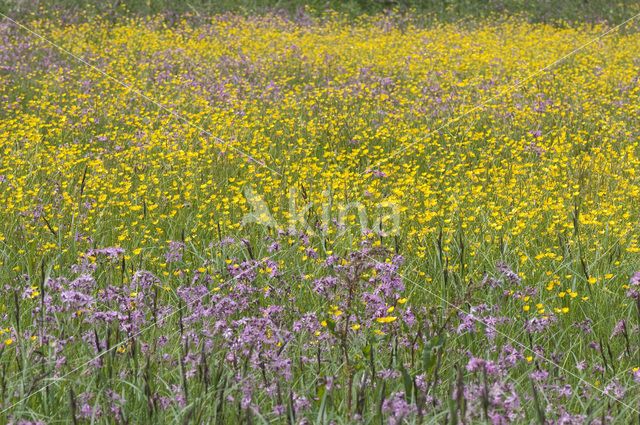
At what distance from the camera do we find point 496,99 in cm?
747

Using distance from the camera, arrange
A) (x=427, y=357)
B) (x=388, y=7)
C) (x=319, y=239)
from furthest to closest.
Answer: (x=388, y=7) → (x=319, y=239) → (x=427, y=357)

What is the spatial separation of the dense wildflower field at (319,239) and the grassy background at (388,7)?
4523 mm

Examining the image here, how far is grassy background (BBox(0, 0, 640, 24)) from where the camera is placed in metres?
15.0

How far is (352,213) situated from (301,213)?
0.44 metres

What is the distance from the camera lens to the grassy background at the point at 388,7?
15.0 meters

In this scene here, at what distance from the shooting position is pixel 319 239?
3.99m

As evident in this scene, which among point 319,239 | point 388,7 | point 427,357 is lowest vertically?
point 319,239

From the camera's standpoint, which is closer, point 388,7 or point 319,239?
point 319,239

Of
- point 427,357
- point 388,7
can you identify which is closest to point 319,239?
point 427,357

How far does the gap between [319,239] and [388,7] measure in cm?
1469

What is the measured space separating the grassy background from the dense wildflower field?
178 inches

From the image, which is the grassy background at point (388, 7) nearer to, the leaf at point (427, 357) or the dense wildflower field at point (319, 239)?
the dense wildflower field at point (319, 239)

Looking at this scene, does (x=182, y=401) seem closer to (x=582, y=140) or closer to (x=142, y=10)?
(x=582, y=140)

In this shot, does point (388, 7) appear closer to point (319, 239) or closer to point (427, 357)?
point (319, 239)
